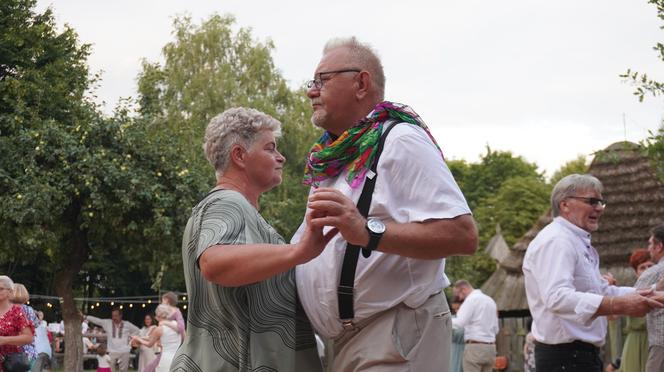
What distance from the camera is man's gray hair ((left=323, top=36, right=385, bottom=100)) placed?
3875mm

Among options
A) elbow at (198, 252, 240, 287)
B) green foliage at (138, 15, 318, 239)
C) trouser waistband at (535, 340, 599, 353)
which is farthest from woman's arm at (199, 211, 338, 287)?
green foliage at (138, 15, 318, 239)

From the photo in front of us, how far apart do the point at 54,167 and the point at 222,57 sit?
2011 centimetres

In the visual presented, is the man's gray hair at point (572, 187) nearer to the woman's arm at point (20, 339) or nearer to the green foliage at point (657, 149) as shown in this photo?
the green foliage at point (657, 149)

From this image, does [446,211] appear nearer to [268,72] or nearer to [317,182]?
[317,182]

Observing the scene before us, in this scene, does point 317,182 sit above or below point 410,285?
above

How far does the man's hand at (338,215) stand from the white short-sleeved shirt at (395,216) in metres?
0.28

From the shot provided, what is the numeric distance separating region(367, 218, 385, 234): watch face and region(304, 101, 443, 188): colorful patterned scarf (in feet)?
1.00

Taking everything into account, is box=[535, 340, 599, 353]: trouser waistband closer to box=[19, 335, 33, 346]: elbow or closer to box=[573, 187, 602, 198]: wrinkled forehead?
box=[573, 187, 602, 198]: wrinkled forehead

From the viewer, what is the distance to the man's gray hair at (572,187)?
6.16 meters

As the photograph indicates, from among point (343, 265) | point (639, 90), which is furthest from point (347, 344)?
point (639, 90)

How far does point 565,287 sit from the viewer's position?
226 inches

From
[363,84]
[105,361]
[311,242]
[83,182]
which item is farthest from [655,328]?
[105,361]

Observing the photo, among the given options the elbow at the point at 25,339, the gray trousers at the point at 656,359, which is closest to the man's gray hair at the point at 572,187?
the gray trousers at the point at 656,359

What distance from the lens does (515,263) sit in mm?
23469
